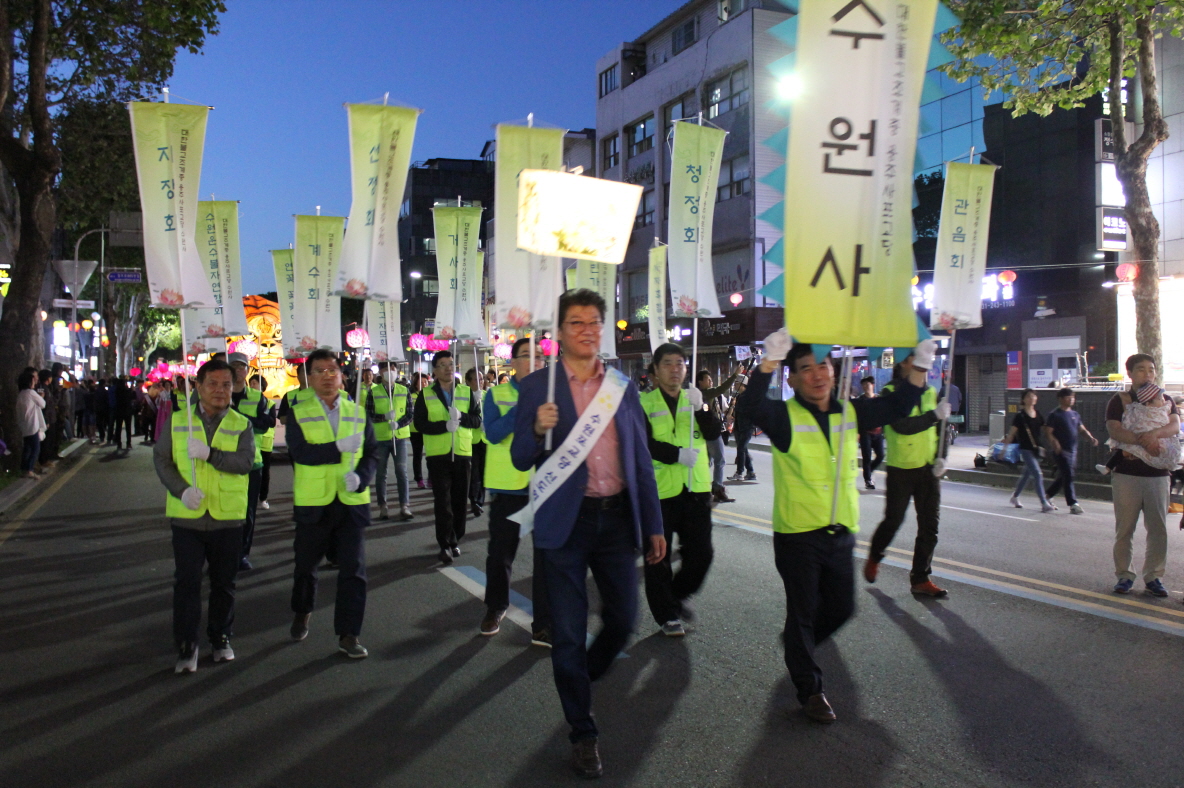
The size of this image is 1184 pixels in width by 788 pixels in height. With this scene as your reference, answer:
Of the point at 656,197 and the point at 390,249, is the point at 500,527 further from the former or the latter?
the point at 656,197

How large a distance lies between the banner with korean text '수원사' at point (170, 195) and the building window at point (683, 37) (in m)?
31.5

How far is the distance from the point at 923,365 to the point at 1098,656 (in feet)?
7.08

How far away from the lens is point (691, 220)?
9.05m

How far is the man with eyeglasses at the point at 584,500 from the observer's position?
375 centimetres

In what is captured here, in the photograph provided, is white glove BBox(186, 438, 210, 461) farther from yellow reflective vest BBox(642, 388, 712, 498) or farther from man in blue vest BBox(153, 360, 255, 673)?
yellow reflective vest BBox(642, 388, 712, 498)

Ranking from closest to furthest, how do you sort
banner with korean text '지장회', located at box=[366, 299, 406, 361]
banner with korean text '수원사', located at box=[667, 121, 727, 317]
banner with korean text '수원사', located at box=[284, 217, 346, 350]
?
1. banner with korean text '수원사', located at box=[667, 121, 727, 317]
2. banner with korean text '수원사', located at box=[284, 217, 346, 350]
3. banner with korean text '지장회', located at box=[366, 299, 406, 361]

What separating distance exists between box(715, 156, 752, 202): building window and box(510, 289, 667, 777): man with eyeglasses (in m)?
29.2

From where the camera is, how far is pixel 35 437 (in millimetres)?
15148

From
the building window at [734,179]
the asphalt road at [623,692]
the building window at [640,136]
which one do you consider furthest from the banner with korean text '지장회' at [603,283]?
the building window at [640,136]

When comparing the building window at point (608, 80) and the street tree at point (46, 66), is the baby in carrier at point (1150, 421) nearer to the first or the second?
the street tree at point (46, 66)

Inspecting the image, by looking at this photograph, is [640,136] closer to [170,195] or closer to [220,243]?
[220,243]

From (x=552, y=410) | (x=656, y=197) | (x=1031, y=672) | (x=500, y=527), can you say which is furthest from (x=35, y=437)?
(x=656, y=197)

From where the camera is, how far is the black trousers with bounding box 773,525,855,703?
4.18m

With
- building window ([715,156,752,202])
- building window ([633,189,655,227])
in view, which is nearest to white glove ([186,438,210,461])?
building window ([715,156,752,202])
